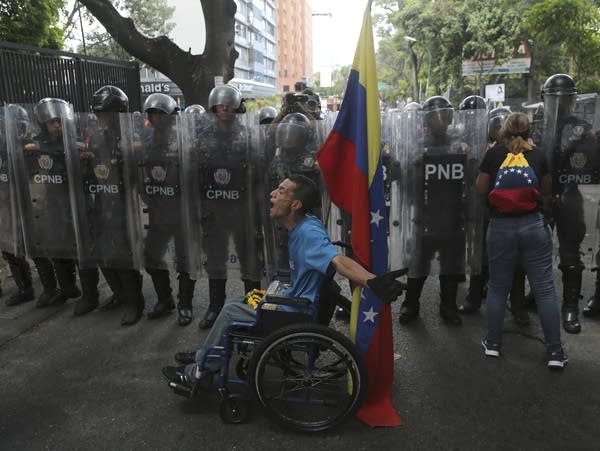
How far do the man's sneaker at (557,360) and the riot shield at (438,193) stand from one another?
1046mm

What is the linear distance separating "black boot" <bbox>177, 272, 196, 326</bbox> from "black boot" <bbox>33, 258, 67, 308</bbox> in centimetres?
141

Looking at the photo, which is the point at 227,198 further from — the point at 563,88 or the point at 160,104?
the point at 563,88

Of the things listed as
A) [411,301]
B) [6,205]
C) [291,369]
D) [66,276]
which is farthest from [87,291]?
[411,301]

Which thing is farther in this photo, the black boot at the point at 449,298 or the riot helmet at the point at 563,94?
the black boot at the point at 449,298

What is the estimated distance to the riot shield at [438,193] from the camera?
14.5 feet

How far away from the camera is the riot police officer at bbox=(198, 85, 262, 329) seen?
452cm

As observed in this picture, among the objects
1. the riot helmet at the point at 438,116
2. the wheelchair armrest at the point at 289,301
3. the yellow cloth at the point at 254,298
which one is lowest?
the yellow cloth at the point at 254,298

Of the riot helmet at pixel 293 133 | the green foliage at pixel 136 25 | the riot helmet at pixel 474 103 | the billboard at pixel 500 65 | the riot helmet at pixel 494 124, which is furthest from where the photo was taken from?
the green foliage at pixel 136 25

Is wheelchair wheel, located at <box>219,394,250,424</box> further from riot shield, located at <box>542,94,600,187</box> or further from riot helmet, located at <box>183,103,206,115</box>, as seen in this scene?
riot shield, located at <box>542,94,600,187</box>

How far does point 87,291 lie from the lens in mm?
5203

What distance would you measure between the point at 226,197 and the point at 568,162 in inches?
115

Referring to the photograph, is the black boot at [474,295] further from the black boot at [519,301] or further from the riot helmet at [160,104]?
the riot helmet at [160,104]

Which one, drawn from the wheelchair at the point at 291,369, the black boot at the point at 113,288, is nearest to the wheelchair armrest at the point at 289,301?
the wheelchair at the point at 291,369

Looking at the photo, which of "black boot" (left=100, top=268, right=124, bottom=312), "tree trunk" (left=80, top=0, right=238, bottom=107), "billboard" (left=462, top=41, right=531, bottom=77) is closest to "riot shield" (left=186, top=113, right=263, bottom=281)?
"black boot" (left=100, top=268, right=124, bottom=312)
